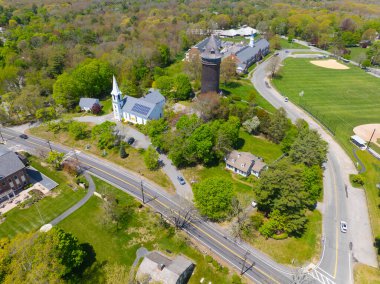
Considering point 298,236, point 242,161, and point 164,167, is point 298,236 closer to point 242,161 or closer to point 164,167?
point 242,161

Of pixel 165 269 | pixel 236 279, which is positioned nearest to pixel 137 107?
pixel 165 269

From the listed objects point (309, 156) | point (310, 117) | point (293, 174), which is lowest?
point (310, 117)

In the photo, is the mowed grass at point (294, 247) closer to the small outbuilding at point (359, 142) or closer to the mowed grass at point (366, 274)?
the mowed grass at point (366, 274)

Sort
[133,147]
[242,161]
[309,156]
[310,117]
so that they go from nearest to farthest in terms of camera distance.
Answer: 1. [309,156]
2. [242,161]
3. [133,147]
4. [310,117]

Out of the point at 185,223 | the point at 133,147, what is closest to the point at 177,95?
the point at 133,147

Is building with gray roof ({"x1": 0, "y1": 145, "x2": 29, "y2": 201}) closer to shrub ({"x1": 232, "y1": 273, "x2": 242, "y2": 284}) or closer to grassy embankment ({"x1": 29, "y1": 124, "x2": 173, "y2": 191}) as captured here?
grassy embankment ({"x1": 29, "y1": 124, "x2": 173, "y2": 191})

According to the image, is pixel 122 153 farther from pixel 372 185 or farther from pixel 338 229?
pixel 372 185
